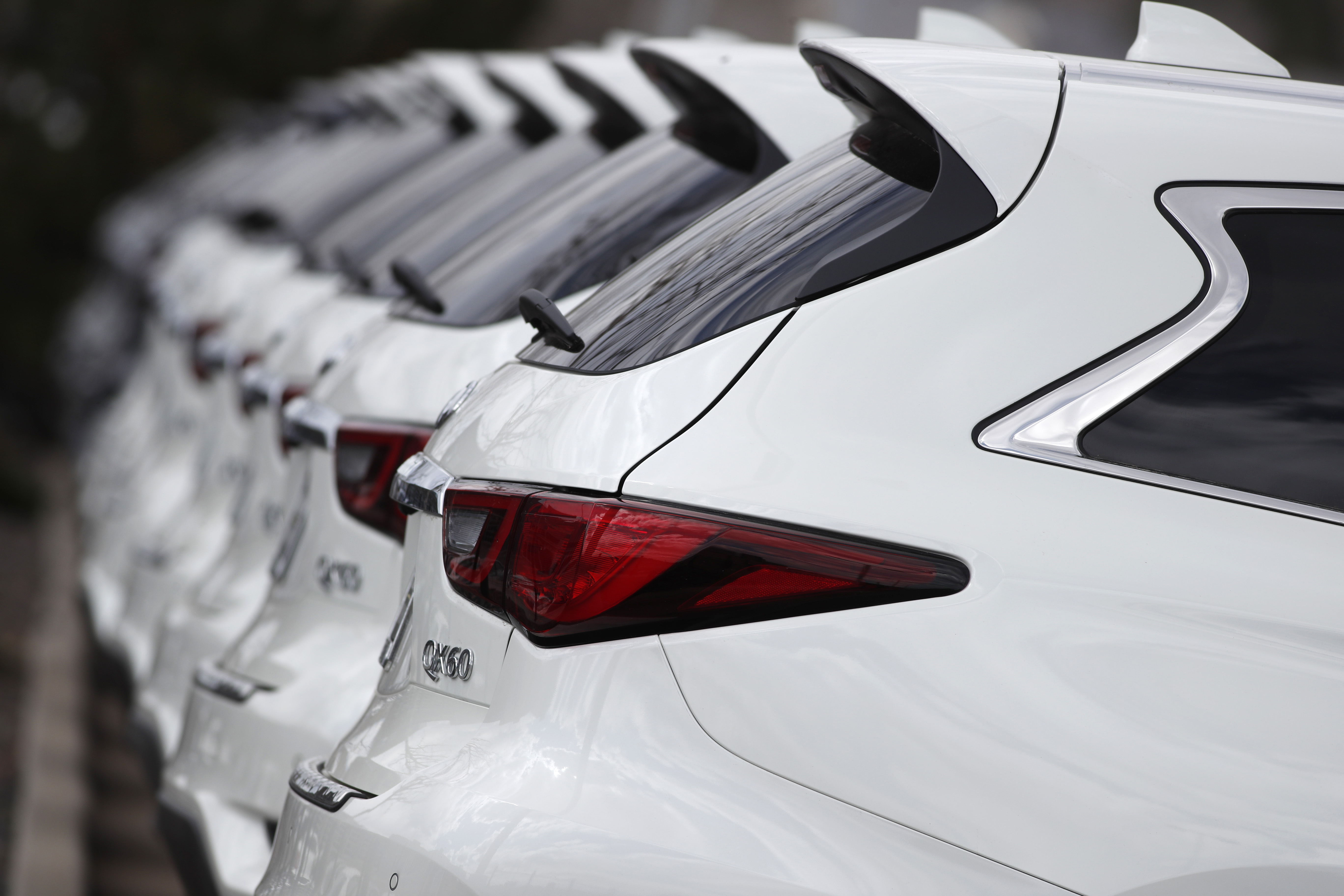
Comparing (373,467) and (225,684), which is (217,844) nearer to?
(225,684)

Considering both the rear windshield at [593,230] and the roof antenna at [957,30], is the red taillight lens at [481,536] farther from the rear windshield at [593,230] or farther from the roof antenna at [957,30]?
the roof antenna at [957,30]

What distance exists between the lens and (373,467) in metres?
3.86

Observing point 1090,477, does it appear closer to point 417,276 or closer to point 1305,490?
point 1305,490

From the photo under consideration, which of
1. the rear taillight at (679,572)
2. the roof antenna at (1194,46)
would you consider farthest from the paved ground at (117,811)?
the roof antenna at (1194,46)

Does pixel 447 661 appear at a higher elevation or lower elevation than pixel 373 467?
higher

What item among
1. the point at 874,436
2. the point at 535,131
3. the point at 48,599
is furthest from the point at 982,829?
the point at 48,599

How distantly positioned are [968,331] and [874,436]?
19cm

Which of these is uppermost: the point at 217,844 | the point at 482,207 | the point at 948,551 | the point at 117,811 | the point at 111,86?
the point at 948,551

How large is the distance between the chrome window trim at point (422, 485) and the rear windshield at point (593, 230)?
2.94ft

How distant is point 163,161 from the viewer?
20.1 meters

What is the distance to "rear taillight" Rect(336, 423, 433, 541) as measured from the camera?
3801 millimetres

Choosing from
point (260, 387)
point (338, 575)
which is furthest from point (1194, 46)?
point (260, 387)

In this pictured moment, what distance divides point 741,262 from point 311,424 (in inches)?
68.2

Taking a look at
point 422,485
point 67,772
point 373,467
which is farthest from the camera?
point 67,772
